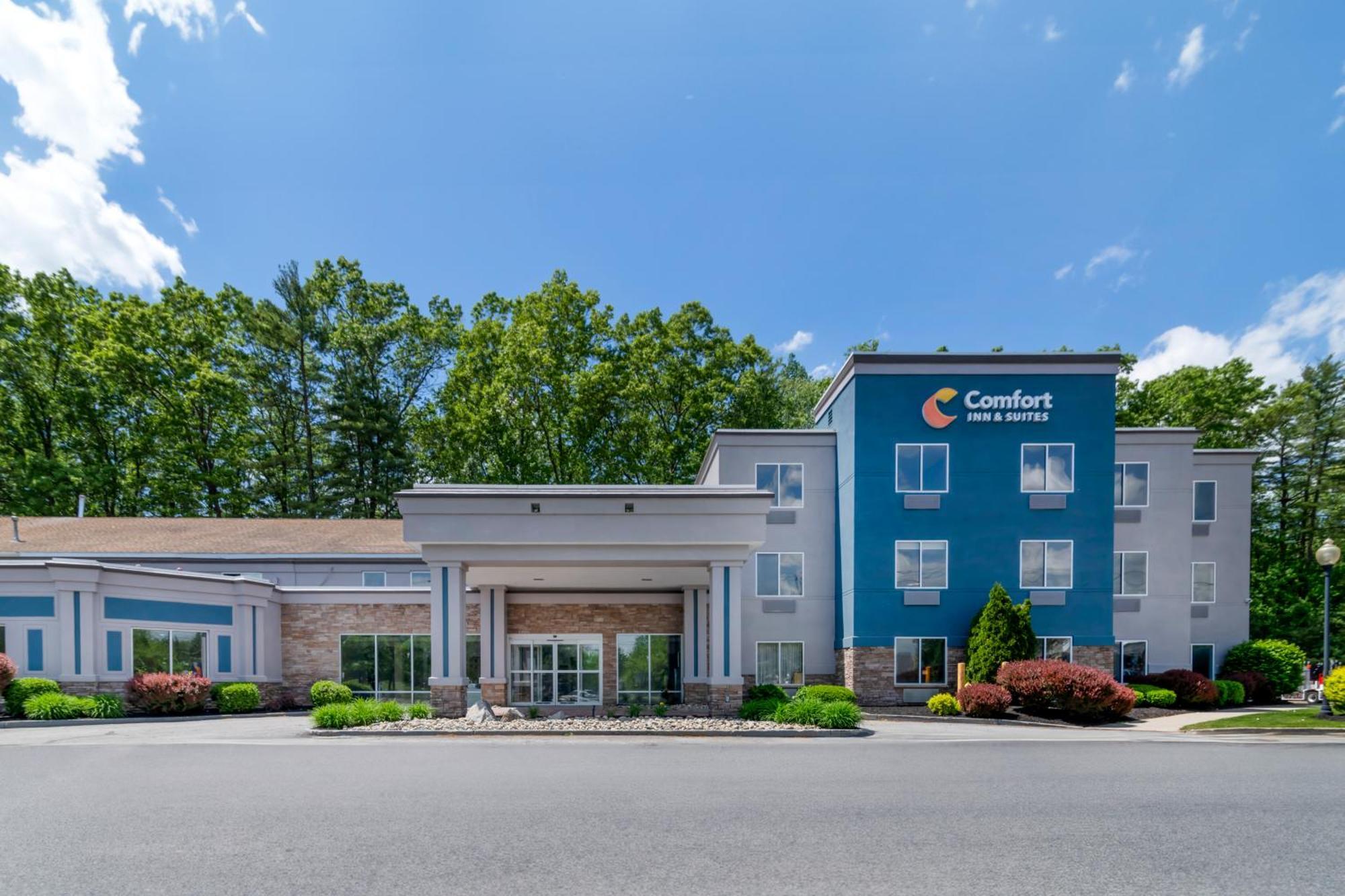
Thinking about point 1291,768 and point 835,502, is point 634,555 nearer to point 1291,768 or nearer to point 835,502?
point 835,502

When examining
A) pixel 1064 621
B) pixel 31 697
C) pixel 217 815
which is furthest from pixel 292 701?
pixel 1064 621

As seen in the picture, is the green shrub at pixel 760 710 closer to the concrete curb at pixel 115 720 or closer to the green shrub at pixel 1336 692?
the green shrub at pixel 1336 692

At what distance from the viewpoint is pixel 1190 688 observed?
70.9 feet

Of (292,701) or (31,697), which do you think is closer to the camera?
(31,697)

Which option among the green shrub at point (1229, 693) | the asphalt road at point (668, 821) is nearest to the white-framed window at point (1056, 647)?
the green shrub at point (1229, 693)

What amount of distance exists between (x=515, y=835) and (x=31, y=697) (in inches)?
717

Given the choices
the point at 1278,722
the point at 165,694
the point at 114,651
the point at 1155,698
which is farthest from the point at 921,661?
the point at 114,651

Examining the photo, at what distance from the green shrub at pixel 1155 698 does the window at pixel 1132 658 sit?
199 centimetres

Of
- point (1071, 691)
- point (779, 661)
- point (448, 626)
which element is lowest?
point (779, 661)

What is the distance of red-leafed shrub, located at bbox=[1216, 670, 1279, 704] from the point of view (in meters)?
23.2

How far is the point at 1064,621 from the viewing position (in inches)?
864

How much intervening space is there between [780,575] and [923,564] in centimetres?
453

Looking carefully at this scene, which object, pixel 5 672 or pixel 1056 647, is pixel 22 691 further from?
pixel 1056 647

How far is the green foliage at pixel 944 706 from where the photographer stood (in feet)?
63.4
